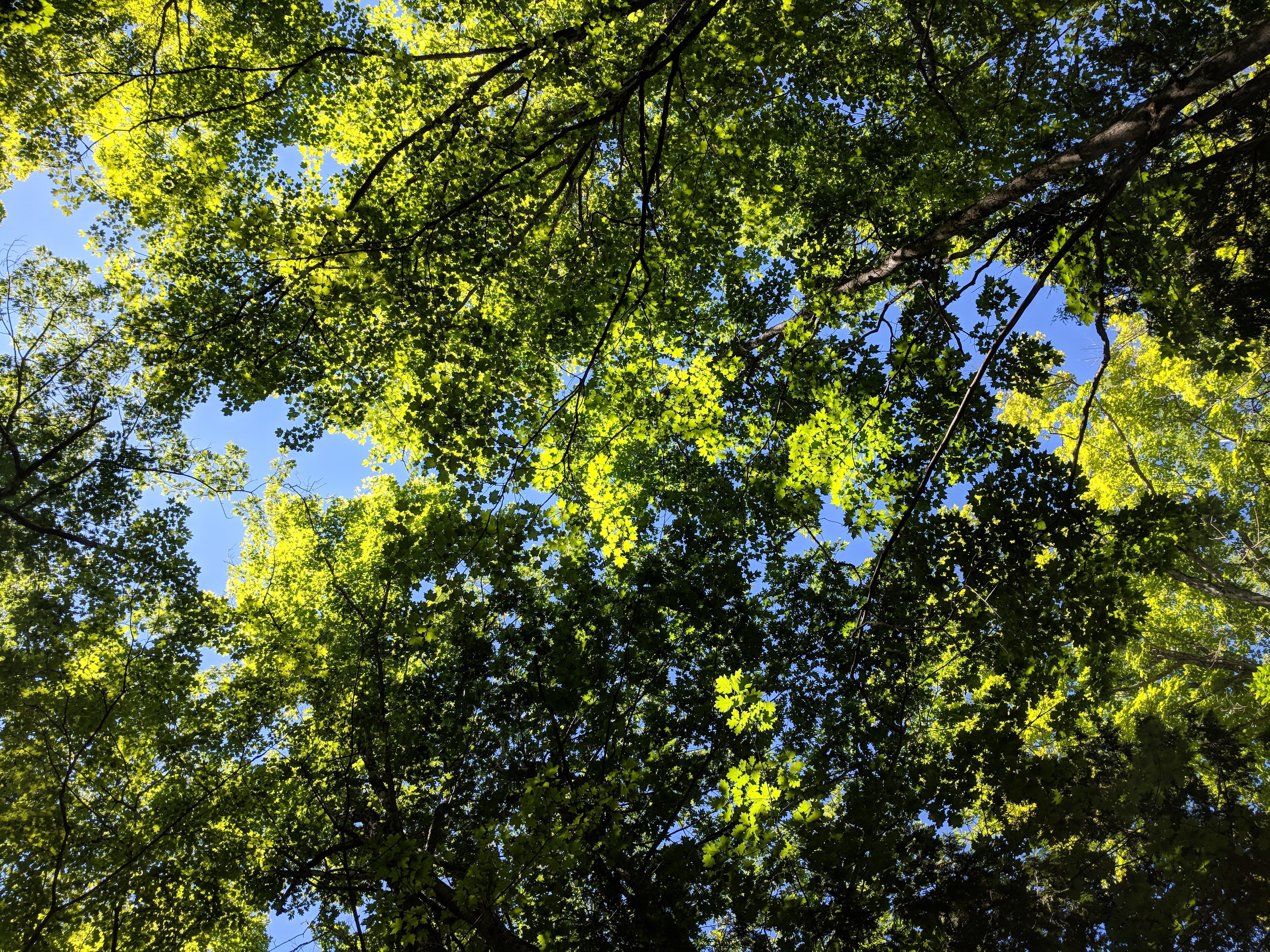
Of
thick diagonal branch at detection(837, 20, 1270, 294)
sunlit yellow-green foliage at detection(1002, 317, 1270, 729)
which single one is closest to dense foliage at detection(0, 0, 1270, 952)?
thick diagonal branch at detection(837, 20, 1270, 294)

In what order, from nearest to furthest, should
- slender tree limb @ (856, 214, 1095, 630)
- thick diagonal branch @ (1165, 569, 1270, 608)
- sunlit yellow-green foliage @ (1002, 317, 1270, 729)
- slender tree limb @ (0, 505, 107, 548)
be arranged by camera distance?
1. slender tree limb @ (856, 214, 1095, 630)
2. slender tree limb @ (0, 505, 107, 548)
3. thick diagonal branch @ (1165, 569, 1270, 608)
4. sunlit yellow-green foliage @ (1002, 317, 1270, 729)

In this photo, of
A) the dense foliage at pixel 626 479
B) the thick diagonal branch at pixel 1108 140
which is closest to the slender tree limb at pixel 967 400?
the dense foliage at pixel 626 479

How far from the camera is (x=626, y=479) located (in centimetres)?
956

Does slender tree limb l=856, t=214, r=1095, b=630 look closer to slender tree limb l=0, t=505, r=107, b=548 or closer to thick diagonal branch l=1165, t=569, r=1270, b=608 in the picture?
slender tree limb l=0, t=505, r=107, b=548

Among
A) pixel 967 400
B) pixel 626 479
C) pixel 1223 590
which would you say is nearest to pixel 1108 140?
pixel 967 400

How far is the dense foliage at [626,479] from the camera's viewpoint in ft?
14.4

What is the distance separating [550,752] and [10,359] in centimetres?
1030

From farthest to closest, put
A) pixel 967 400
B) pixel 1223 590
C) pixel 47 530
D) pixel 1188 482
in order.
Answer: pixel 1188 482 < pixel 1223 590 < pixel 47 530 < pixel 967 400

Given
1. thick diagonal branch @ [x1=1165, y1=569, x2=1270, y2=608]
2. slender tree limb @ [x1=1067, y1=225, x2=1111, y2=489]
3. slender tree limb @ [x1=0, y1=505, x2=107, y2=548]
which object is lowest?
thick diagonal branch @ [x1=1165, y1=569, x2=1270, y2=608]

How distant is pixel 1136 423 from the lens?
14.2 m

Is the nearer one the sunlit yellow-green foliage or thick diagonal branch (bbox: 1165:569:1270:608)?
thick diagonal branch (bbox: 1165:569:1270:608)

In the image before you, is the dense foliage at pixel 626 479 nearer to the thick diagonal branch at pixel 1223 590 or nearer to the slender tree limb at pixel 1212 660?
the thick diagonal branch at pixel 1223 590

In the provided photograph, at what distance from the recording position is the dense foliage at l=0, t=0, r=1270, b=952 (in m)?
4.38

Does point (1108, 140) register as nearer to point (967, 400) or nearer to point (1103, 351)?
point (1103, 351)
